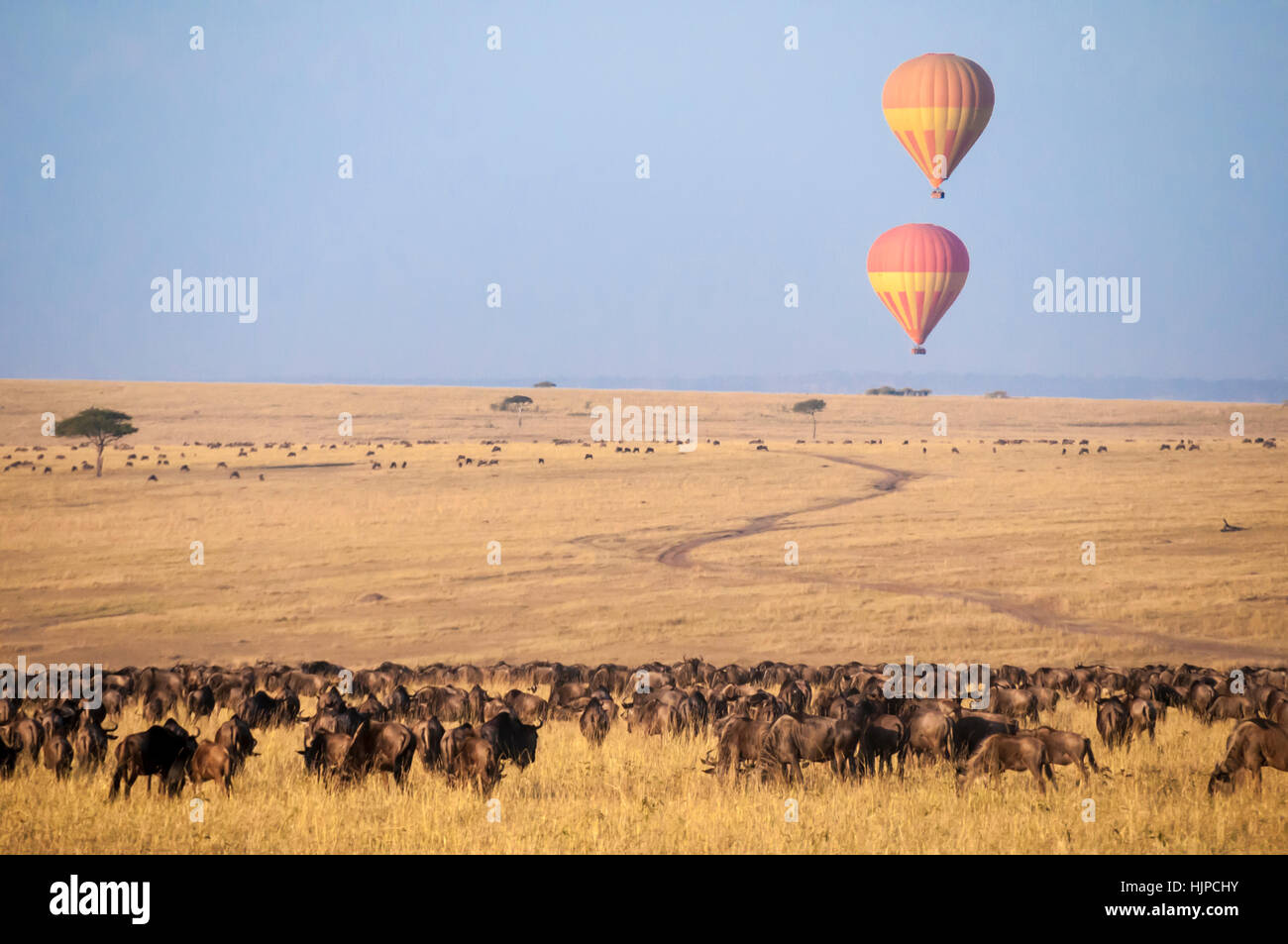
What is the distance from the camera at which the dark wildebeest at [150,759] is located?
13.1 m

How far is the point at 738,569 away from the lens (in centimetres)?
4238

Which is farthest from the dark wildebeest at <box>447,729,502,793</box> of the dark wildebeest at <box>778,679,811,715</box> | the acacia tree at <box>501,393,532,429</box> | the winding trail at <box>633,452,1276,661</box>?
the acacia tree at <box>501,393,532,429</box>

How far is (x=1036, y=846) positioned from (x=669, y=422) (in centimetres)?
12388

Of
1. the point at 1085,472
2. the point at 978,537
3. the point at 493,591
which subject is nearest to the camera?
the point at 493,591

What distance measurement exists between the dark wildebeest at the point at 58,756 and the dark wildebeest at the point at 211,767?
6.05 feet

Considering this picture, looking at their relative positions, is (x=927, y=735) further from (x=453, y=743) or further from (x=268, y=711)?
(x=268, y=711)

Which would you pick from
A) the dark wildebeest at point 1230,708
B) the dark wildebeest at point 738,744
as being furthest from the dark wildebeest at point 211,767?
the dark wildebeest at point 1230,708

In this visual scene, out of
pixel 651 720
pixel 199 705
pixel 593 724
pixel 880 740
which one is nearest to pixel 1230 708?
pixel 880 740

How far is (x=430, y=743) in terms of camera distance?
14.8 metres

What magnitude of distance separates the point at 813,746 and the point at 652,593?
23.7m

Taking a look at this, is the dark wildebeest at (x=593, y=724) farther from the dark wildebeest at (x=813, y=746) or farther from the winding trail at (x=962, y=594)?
the winding trail at (x=962, y=594)

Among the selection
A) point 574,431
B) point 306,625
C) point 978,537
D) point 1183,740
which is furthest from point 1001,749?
point 574,431

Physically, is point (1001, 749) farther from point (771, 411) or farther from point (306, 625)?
point (771, 411)
